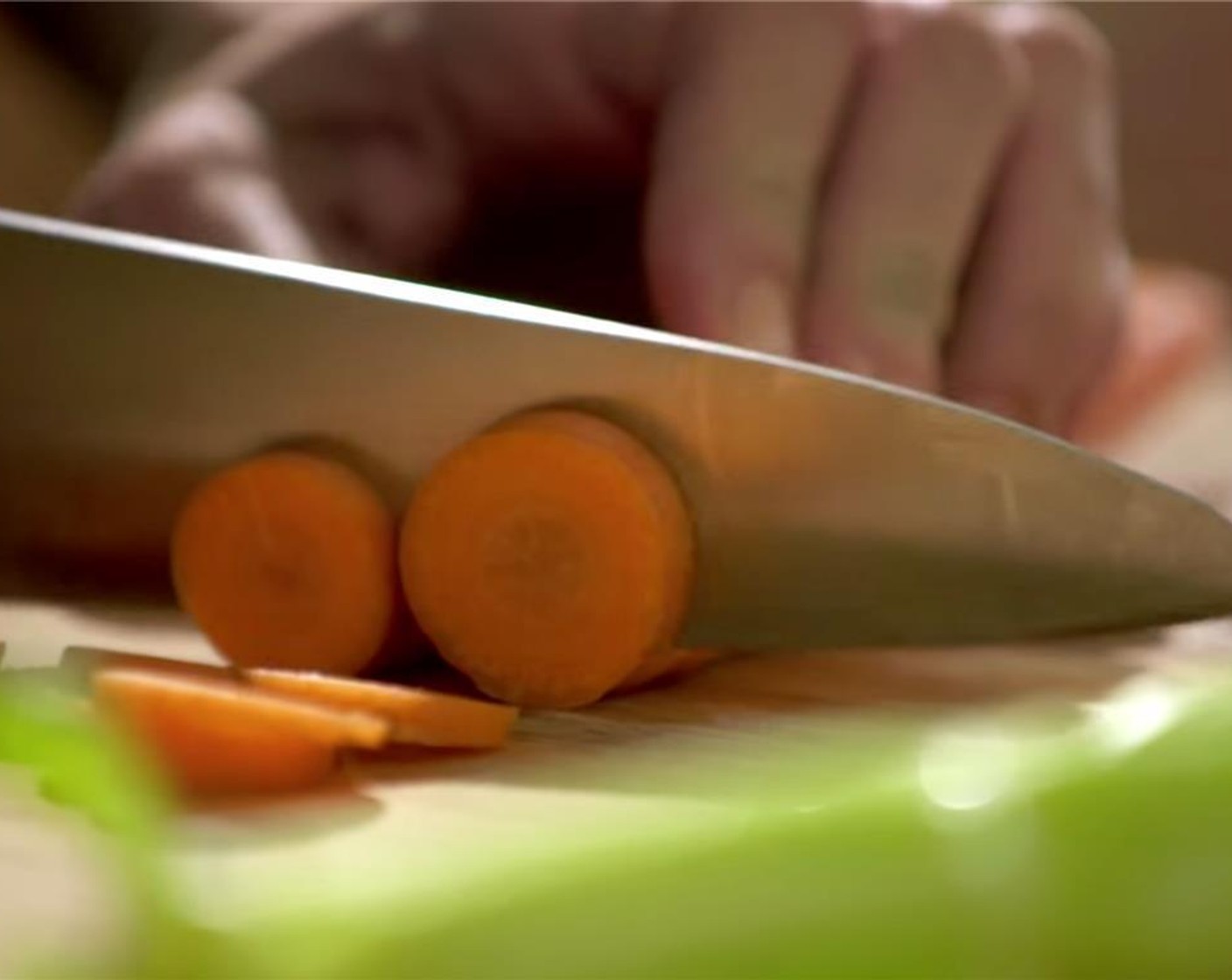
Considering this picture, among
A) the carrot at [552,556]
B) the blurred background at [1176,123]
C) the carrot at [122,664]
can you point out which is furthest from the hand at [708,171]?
the blurred background at [1176,123]

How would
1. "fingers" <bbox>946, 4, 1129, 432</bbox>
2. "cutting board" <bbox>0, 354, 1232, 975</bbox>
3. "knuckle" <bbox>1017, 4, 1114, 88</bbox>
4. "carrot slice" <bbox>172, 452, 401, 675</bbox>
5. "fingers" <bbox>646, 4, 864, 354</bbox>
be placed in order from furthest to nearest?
"knuckle" <bbox>1017, 4, 1114, 88</bbox> → "fingers" <bbox>946, 4, 1129, 432</bbox> → "fingers" <bbox>646, 4, 864, 354</bbox> → "carrot slice" <bbox>172, 452, 401, 675</bbox> → "cutting board" <bbox>0, 354, 1232, 975</bbox>

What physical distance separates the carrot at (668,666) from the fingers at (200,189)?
436 millimetres

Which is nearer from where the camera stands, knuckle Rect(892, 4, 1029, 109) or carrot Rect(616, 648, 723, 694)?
carrot Rect(616, 648, 723, 694)

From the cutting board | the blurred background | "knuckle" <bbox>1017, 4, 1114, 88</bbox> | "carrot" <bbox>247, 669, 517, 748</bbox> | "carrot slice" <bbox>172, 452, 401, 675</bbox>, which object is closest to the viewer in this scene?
the cutting board

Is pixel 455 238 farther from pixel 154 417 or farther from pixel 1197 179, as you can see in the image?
pixel 1197 179

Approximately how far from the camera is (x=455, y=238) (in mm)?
1230

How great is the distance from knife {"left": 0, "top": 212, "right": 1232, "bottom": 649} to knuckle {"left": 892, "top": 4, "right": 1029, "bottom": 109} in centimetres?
52

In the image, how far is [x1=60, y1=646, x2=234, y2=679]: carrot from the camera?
55 centimetres

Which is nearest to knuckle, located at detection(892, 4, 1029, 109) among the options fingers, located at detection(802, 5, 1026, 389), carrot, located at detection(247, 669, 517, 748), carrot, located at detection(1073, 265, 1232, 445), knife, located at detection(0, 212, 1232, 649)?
fingers, located at detection(802, 5, 1026, 389)

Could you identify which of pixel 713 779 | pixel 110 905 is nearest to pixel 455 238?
pixel 713 779

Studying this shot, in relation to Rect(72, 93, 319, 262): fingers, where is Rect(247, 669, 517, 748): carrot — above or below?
below

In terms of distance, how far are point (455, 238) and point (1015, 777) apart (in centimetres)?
94

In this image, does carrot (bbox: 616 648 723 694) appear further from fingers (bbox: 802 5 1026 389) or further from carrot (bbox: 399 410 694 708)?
fingers (bbox: 802 5 1026 389)

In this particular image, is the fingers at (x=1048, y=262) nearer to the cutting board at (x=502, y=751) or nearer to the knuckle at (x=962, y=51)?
the knuckle at (x=962, y=51)
